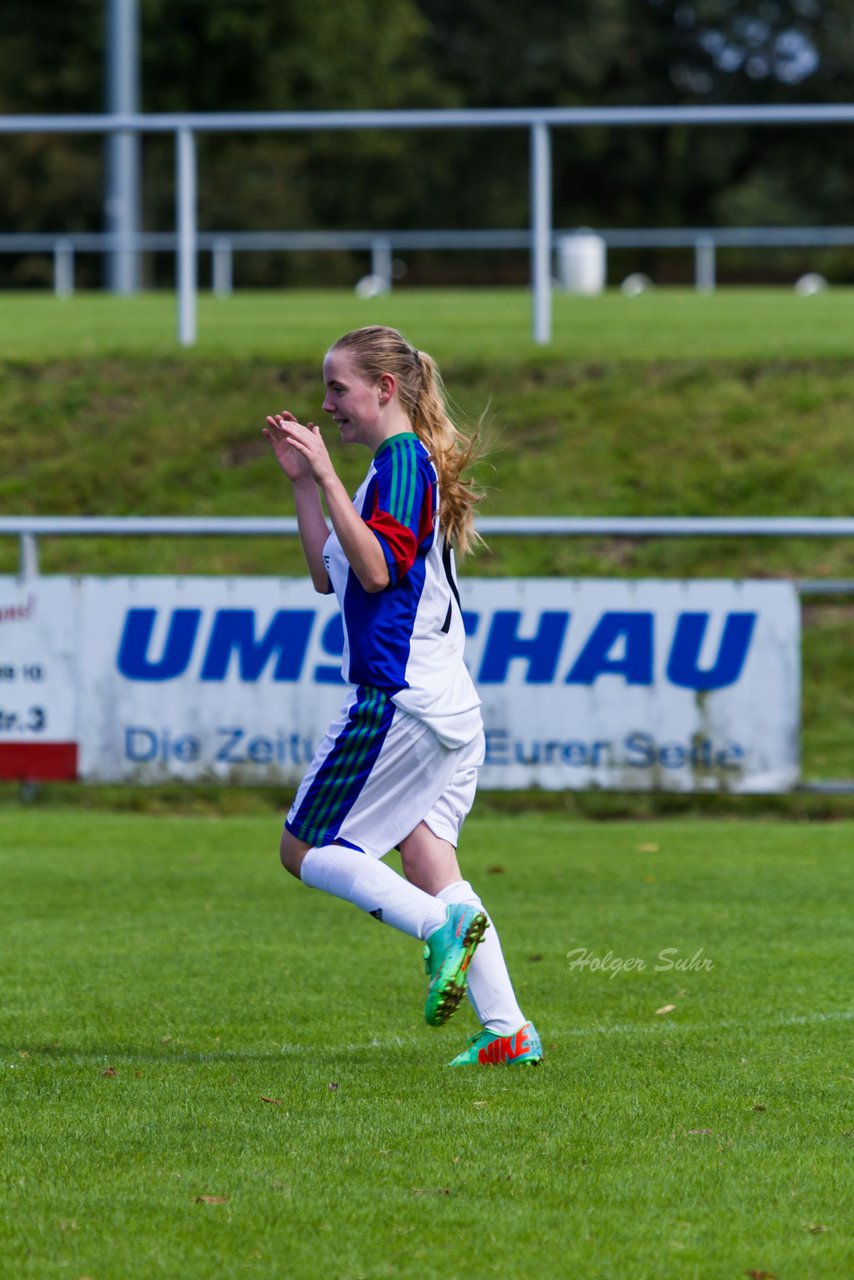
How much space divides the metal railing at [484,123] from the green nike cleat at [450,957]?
8285mm

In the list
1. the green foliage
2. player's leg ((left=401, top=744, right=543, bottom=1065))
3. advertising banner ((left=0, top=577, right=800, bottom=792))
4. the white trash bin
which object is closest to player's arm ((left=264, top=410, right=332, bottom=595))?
player's leg ((left=401, top=744, right=543, bottom=1065))

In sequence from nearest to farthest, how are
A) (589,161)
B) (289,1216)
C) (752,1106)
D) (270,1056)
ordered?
(289,1216) → (752,1106) → (270,1056) → (589,161)

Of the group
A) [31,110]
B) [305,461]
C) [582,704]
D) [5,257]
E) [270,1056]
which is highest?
[31,110]

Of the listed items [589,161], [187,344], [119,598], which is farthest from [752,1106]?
[589,161]

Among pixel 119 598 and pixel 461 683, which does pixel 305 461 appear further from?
pixel 119 598

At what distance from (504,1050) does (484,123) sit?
8611mm

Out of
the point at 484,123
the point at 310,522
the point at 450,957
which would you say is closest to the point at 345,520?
the point at 310,522

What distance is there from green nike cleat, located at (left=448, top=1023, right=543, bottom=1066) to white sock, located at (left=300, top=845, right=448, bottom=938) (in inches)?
16.0

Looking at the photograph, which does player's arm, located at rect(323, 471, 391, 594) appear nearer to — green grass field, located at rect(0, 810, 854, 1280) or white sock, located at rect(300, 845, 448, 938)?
white sock, located at rect(300, 845, 448, 938)

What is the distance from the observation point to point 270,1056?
5.14 meters

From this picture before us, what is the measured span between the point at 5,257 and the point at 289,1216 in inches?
1604

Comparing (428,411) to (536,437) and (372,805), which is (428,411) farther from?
(536,437)

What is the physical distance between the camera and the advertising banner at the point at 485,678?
9453mm

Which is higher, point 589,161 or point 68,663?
point 589,161
